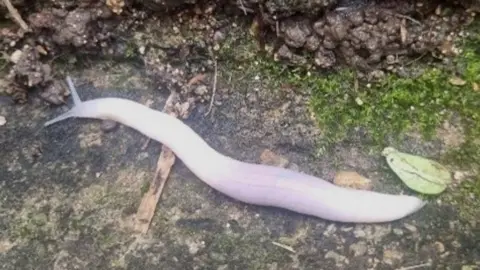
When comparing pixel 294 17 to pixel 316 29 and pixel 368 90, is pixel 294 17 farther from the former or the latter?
pixel 368 90

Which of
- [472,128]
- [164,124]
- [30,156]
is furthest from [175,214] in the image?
[472,128]

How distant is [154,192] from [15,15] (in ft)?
3.16

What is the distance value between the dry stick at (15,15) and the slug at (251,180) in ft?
1.16

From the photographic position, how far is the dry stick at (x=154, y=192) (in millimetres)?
2625

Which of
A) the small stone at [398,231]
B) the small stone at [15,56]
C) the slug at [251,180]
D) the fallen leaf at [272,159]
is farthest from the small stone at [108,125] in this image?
the small stone at [398,231]

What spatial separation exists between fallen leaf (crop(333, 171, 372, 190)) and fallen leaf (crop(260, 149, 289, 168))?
0.21 m

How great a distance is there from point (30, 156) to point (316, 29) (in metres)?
1.21

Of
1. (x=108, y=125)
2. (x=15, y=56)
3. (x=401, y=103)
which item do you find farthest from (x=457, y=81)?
(x=15, y=56)

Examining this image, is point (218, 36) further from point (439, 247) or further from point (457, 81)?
point (439, 247)

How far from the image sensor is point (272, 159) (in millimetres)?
2775

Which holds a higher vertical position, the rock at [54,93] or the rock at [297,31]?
the rock at [297,31]

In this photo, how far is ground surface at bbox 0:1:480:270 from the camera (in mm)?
2496

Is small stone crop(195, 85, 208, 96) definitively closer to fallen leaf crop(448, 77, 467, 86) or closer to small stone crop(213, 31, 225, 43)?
small stone crop(213, 31, 225, 43)

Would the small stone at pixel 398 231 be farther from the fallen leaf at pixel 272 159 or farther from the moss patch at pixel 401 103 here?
the fallen leaf at pixel 272 159
